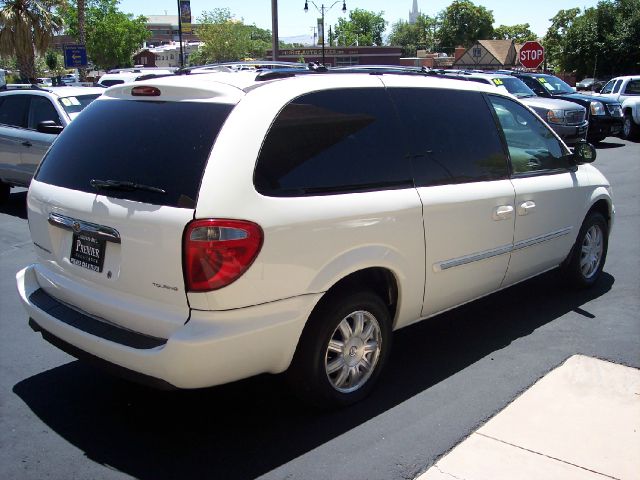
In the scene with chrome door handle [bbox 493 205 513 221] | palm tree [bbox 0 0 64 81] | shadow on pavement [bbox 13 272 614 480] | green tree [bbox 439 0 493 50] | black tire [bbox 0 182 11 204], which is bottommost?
shadow on pavement [bbox 13 272 614 480]

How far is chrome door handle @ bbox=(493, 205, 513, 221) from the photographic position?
4594 mm

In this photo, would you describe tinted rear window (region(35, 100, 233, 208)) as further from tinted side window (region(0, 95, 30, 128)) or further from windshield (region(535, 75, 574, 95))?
windshield (region(535, 75, 574, 95))

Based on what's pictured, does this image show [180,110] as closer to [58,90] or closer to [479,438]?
[479,438]

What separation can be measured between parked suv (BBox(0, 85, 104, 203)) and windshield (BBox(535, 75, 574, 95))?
42.8ft

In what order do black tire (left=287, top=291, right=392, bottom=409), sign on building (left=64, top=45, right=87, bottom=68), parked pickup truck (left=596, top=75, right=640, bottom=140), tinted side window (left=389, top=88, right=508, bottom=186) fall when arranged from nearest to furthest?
black tire (left=287, top=291, right=392, bottom=409) < tinted side window (left=389, top=88, right=508, bottom=186) < parked pickup truck (left=596, top=75, right=640, bottom=140) < sign on building (left=64, top=45, right=87, bottom=68)

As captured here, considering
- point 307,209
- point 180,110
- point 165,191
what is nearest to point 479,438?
point 307,209

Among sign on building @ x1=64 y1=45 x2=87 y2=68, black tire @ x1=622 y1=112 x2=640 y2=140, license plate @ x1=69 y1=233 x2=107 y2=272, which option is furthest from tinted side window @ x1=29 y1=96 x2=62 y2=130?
black tire @ x1=622 y1=112 x2=640 y2=140

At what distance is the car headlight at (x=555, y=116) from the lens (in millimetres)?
15742

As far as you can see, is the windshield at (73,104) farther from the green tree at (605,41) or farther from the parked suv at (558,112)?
the green tree at (605,41)

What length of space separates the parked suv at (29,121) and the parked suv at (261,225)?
6.00 meters

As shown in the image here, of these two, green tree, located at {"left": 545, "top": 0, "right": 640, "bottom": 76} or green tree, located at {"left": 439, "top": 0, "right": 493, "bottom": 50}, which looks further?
green tree, located at {"left": 439, "top": 0, "right": 493, "bottom": 50}

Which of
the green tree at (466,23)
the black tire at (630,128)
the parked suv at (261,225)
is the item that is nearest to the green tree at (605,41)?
the black tire at (630,128)

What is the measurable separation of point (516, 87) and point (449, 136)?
Answer: 1356cm

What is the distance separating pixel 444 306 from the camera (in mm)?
4484
